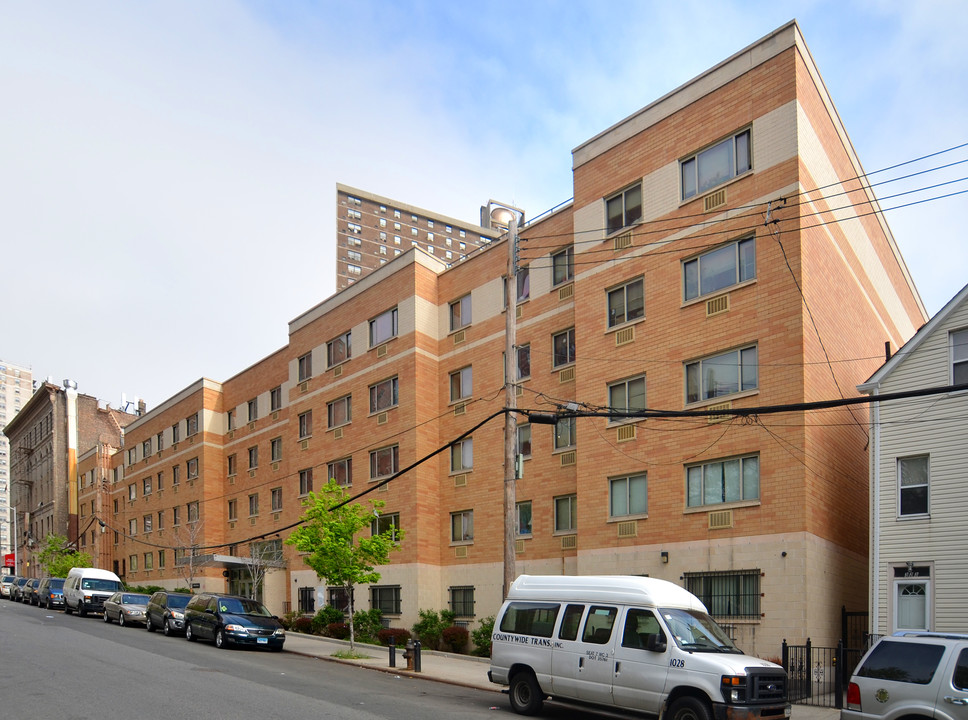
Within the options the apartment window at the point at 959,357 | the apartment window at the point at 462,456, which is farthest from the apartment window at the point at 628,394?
the apartment window at the point at 959,357

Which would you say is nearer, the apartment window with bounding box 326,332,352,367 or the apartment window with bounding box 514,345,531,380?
the apartment window with bounding box 514,345,531,380

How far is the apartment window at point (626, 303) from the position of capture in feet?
81.4

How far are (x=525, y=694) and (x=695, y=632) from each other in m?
3.58

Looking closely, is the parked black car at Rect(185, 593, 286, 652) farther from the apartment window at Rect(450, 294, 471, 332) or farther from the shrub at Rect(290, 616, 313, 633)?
the apartment window at Rect(450, 294, 471, 332)

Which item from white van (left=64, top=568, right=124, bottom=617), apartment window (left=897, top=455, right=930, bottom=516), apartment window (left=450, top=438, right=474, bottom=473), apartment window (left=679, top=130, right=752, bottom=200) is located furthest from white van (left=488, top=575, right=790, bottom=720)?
white van (left=64, top=568, right=124, bottom=617)

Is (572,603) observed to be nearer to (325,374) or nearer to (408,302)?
(408,302)

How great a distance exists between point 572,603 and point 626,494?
9117 mm

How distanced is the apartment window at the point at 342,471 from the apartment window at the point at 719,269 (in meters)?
17.1

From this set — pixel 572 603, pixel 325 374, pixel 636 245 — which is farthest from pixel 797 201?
pixel 325 374

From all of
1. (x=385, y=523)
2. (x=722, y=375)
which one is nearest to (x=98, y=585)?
(x=385, y=523)

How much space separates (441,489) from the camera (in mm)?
31812

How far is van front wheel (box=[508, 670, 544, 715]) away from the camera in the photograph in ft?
50.8

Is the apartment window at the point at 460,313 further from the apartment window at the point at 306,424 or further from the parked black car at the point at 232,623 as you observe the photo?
the parked black car at the point at 232,623

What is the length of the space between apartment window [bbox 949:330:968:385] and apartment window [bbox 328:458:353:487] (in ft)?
73.8
